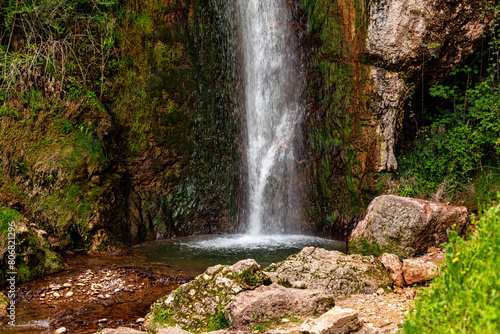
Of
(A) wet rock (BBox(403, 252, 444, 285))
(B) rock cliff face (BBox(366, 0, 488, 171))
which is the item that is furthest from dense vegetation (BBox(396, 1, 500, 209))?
(A) wet rock (BBox(403, 252, 444, 285))

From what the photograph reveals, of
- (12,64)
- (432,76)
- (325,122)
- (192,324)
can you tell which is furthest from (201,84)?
(192,324)

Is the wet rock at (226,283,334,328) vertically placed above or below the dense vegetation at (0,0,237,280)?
below

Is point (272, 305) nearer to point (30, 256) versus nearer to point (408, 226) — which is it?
point (408, 226)

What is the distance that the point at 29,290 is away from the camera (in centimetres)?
466

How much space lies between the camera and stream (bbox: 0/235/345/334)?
3.99 m

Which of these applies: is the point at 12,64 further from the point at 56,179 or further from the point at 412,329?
the point at 412,329

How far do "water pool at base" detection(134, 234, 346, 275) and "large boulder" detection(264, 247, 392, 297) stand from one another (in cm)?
124

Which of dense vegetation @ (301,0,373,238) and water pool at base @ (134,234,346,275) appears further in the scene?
dense vegetation @ (301,0,373,238)

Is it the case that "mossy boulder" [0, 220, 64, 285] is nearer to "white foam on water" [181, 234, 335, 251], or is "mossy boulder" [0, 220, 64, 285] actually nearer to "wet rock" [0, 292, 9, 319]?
"wet rock" [0, 292, 9, 319]

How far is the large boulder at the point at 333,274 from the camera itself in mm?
4074

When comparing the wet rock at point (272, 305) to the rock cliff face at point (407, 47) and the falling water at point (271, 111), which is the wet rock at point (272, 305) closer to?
the rock cliff face at point (407, 47)

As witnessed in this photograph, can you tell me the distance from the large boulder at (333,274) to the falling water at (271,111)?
368 cm

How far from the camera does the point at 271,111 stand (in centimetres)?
850

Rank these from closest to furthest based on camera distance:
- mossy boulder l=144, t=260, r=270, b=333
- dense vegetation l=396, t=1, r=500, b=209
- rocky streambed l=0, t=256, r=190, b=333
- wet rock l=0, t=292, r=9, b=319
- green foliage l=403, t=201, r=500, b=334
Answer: green foliage l=403, t=201, r=500, b=334
mossy boulder l=144, t=260, r=270, b=333
rocky streambed l=0, t=256, r=190, b=333
wet rock l=0, t=292, r=9, b=319
dense vegetation l=396, t=1, r=500, b=209
